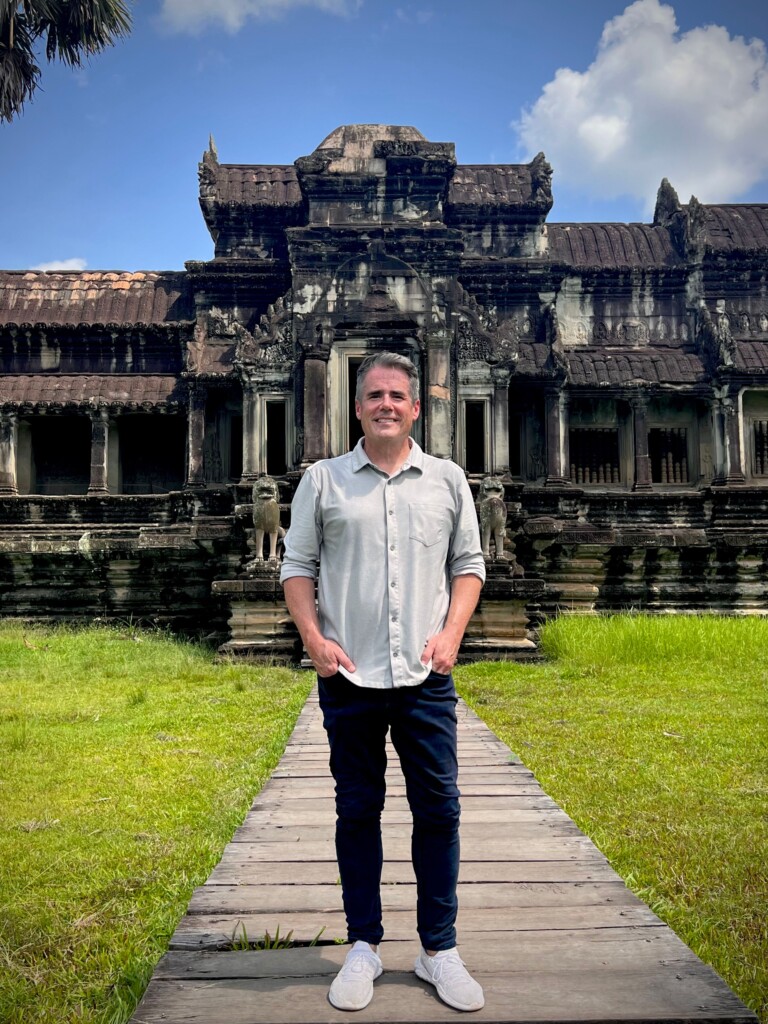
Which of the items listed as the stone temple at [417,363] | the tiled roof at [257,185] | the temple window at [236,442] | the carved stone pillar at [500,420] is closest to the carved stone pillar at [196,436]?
the stone temple at [417,363]

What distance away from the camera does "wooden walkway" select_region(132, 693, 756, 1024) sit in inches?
87.7

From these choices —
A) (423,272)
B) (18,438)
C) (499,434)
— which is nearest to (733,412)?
(499,434)

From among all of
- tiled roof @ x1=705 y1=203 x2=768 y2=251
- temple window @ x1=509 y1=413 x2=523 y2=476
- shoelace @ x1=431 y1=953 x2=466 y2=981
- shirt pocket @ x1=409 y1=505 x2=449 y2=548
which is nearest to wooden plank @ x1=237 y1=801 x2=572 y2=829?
shoelace @ x1=431 y1=953 x2=466 y2=981

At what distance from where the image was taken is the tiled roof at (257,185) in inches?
726

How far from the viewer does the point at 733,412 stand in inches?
693

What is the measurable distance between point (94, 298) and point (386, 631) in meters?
18.3

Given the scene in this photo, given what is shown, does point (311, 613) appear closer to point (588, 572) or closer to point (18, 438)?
point (588, 572)

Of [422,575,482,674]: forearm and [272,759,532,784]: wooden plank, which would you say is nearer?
[422,575,482,674]: forearm

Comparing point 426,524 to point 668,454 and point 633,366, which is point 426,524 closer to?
point 633,366

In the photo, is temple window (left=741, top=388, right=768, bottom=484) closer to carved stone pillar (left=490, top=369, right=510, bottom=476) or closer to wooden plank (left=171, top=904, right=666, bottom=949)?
carved stone pillar (left=490, top=369, right=510, bottom=476)

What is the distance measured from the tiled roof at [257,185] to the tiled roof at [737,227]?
895 centimetres

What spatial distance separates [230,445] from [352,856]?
15854mm

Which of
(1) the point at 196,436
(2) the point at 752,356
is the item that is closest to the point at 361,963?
(1) the point at 196,436

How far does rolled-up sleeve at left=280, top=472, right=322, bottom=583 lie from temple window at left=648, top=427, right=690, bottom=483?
16.9 metres
